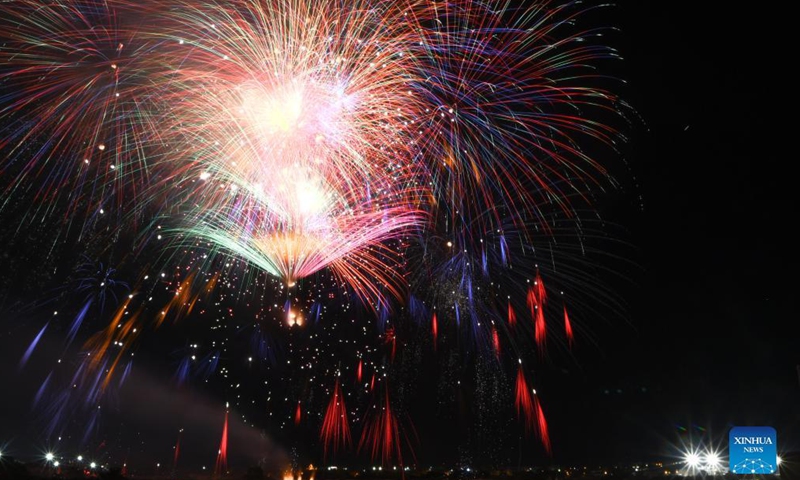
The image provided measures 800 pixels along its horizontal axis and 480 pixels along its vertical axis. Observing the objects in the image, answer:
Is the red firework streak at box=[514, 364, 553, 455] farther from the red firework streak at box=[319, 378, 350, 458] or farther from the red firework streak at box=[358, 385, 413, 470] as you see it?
the red firework streak at box=[319, 378, 350, 458]

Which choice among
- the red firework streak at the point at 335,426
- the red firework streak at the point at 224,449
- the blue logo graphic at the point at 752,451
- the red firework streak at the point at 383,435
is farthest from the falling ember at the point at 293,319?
the blue logo graphic at the point at 752,451

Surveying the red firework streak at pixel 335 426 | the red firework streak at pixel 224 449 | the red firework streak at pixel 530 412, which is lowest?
the red firework streak at pixel 224 449

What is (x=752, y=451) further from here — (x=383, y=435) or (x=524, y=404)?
(x=383, y=435)

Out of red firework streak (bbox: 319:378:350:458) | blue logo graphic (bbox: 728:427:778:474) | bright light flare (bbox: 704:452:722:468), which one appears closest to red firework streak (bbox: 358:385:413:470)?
red firework streak (bbox: 319:378:350:458)

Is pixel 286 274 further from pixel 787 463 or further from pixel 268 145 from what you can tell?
pixel 787 463

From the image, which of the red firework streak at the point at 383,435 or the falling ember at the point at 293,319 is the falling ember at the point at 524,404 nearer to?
the red firework streak at the point at 383,435
